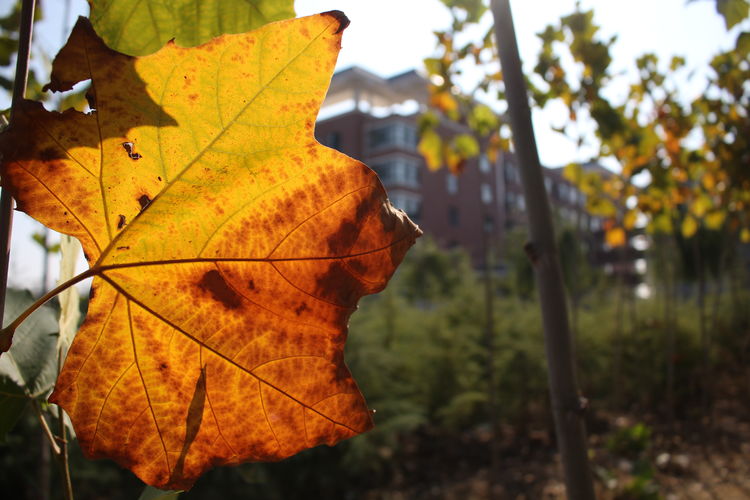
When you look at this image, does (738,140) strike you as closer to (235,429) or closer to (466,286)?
(466,286)

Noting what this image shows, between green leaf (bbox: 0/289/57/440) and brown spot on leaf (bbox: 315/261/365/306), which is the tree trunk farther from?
green leaf (bbox: 0/289/57/440)

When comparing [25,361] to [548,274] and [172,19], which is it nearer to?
[172,19]

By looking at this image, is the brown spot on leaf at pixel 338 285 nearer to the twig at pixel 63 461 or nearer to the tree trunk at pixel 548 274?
the twig at pixel 63 461

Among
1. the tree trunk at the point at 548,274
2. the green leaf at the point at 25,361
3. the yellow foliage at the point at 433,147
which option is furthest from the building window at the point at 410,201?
the green leaf at the point at 25,361

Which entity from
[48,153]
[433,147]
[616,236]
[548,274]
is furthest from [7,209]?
[616,236]

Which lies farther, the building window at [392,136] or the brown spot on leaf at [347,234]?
the building window at [392,136]

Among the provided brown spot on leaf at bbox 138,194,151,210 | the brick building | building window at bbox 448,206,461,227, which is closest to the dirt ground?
brown spot on leaf at bbox 138,194,151,210

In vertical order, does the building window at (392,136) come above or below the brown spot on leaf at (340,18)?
above
